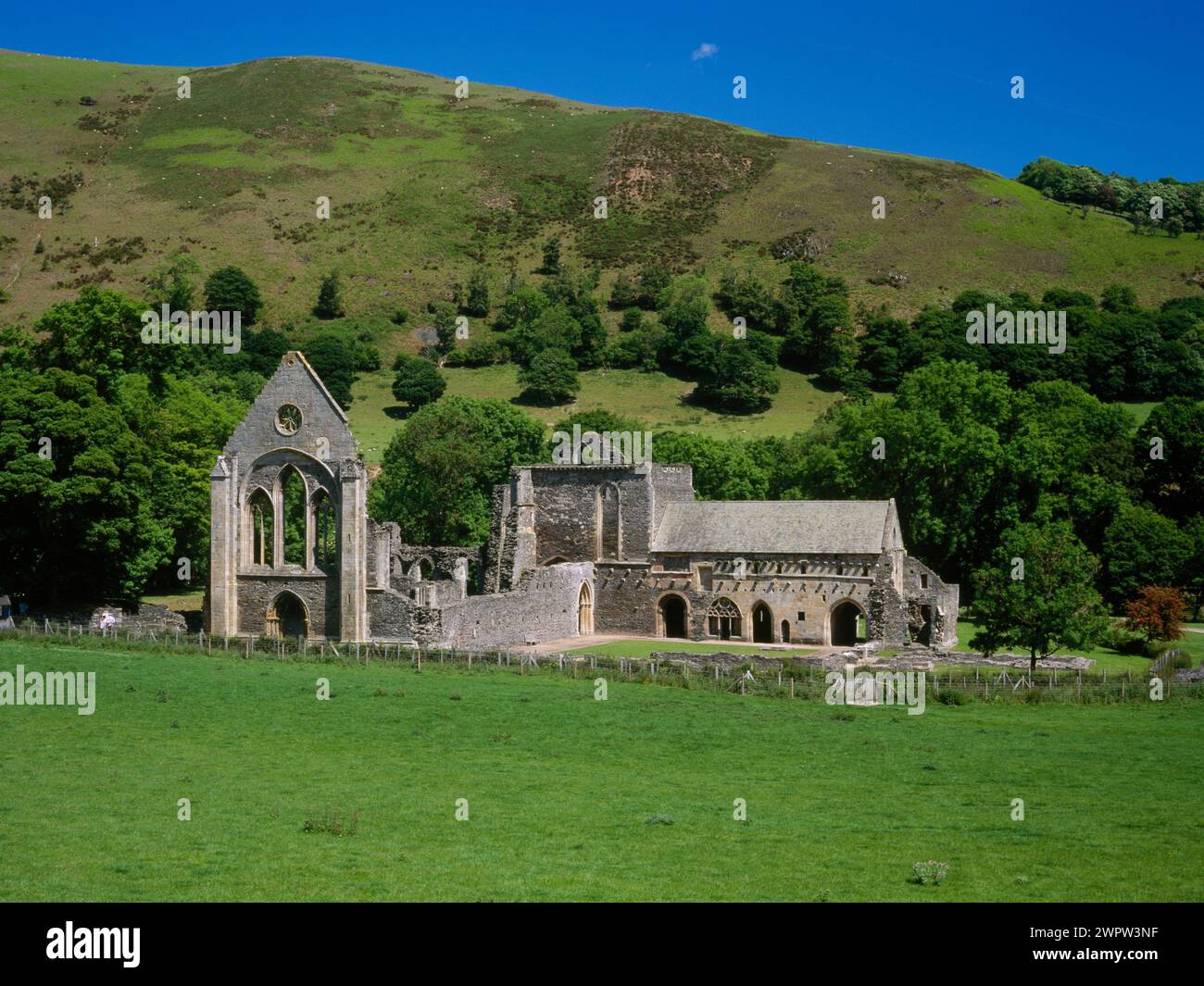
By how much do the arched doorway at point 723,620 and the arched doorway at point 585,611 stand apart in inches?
221

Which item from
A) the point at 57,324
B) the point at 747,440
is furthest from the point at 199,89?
the point at 57,324

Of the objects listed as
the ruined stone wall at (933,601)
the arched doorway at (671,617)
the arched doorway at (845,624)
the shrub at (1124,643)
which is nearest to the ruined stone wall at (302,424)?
the arched doorway at (671,617)

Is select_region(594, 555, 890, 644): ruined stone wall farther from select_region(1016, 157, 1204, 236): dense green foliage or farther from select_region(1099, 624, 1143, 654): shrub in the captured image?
select_region(1016, 157, 1204, 236): dense green foliage

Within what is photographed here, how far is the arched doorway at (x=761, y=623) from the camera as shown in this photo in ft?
178

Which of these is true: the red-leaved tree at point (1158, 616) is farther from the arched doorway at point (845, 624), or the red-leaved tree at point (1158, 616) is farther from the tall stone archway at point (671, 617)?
the tall stone archway at point (671, 617)

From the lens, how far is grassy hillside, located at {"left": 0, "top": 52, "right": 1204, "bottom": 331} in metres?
133

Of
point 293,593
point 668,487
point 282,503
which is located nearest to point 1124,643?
point 668,487

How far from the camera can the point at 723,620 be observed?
181 ft

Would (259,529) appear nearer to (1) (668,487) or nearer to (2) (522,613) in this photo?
(2) (522,613)

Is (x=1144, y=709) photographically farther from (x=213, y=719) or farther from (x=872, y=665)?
(x=213, y=719)

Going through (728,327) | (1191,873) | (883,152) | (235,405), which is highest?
(883,152)
